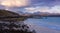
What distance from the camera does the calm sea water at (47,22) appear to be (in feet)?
4.83

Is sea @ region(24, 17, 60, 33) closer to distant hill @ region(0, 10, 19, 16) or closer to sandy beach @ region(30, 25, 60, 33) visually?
sandy beach @ region(30, 25, 60, 33)

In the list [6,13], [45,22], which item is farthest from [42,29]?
[6,13]

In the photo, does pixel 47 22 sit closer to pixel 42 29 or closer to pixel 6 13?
pixel 42 29

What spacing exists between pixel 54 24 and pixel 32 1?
414 millimetres

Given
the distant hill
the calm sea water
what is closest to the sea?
the calm sea water

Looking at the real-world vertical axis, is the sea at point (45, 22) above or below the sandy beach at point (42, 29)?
above

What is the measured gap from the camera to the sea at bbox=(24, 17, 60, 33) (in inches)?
58.1

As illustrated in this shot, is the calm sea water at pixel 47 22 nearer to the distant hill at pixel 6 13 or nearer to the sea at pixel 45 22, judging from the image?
the sea at pixel 45 22

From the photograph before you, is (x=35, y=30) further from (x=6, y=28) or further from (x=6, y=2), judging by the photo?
(x=6, y=2)

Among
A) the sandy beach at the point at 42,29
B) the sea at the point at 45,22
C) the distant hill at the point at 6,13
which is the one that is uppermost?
the distant hill at the point at 6,13

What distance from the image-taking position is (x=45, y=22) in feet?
4.91

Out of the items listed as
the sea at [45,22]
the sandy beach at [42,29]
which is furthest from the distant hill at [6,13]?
the sandy beach at [42,29]

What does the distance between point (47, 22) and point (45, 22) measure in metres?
0.03

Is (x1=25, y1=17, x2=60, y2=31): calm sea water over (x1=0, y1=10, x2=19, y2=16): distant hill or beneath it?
beneath
